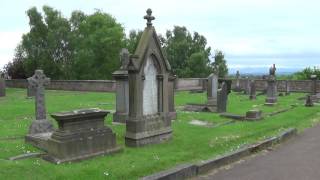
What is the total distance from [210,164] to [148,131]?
2174 mm

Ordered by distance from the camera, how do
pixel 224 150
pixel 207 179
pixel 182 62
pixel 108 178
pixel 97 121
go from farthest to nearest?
1. pixel 182 62
2. pixel 224 150
3. pixel 97 121
4. pixel 207 179
5. pixel 108 178

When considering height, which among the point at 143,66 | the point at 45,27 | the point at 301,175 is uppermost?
the point at 45,27

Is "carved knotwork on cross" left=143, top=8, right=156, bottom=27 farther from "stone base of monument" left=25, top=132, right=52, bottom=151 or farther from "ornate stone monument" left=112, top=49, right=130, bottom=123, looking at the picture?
"ornate stone monument" left=112, top=49, right=130, bottom=123

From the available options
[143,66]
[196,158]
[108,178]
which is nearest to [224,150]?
[196,158]

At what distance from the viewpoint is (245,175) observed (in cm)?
783

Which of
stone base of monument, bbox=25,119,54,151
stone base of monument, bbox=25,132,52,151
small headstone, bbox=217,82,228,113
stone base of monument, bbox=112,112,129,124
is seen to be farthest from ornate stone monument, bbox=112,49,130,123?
small headstone, bbox=217,82,228,113

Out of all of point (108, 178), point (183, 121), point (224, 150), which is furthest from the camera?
point (183, 121)

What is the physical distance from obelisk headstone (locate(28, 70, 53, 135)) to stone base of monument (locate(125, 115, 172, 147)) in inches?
97.3

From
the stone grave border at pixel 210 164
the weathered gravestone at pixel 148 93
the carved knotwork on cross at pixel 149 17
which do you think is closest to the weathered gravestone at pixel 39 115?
the weathered gravestone at pixel 148 93

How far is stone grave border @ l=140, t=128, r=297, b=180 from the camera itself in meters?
7.22

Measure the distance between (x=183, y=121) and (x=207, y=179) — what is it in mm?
7012

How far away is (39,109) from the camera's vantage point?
11109mm

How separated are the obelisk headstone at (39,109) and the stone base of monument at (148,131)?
2470 millimetres

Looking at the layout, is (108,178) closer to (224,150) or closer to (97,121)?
(97,121)
